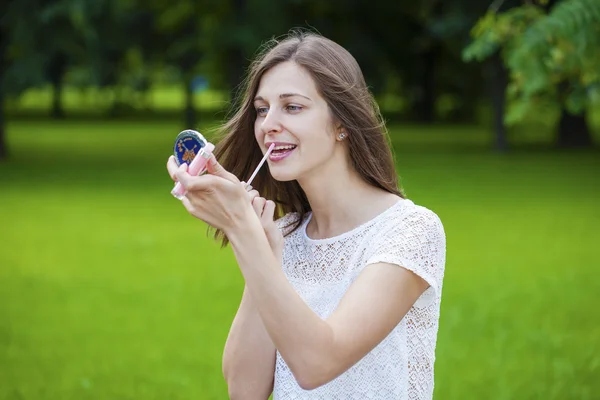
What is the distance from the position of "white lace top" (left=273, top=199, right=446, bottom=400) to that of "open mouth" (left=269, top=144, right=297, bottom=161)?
0.98 ft

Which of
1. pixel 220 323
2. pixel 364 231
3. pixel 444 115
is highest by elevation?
pixel 364 231

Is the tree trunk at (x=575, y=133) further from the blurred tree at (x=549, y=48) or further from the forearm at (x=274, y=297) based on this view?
the forearm at (x=274, y=297)

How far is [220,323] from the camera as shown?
29.2ft

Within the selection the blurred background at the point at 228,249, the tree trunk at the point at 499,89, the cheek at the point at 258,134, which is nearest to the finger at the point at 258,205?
the cheek at the point at 258,134

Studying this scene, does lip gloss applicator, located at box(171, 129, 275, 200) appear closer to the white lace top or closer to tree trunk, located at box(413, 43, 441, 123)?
the white lace top

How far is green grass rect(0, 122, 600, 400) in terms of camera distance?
291 inches

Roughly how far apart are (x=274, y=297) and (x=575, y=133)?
28252 mm

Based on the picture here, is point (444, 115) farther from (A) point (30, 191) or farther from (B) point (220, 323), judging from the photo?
(B) point (220, 323)

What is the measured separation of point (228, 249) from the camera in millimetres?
12852

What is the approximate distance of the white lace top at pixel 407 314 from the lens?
2955mm

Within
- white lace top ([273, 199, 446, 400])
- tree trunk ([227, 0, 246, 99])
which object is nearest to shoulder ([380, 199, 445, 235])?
white lace top ([273, 199, 446, 400])

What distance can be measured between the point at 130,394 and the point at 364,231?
438 cm

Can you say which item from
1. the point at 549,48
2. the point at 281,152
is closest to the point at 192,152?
the point at 281,152

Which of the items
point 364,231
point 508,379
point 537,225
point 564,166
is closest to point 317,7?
point 564,166
